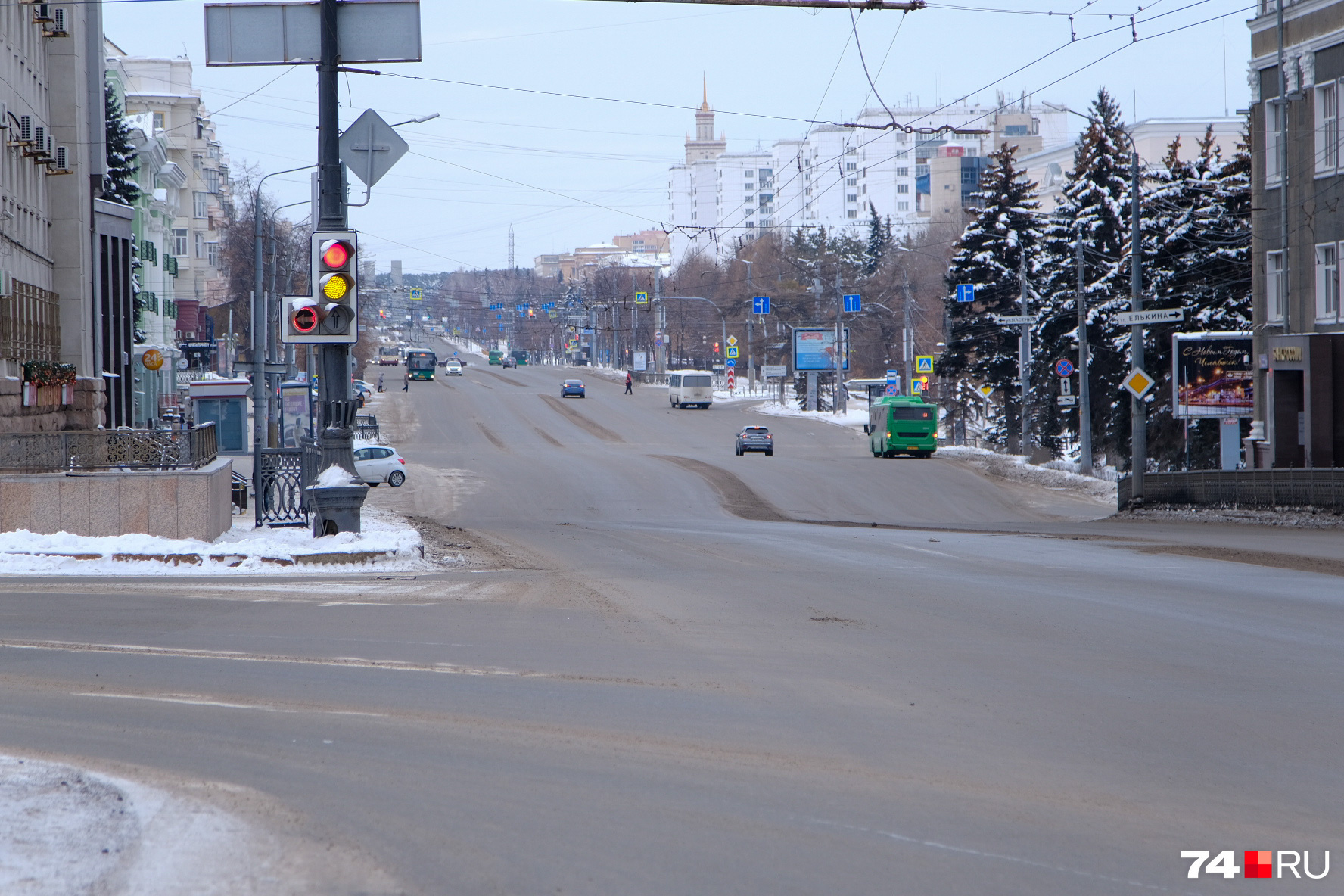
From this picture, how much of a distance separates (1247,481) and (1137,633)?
18434mm

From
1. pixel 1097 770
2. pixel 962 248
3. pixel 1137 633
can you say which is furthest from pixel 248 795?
pixel 962 248

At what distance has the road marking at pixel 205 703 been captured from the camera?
7746 millimetres

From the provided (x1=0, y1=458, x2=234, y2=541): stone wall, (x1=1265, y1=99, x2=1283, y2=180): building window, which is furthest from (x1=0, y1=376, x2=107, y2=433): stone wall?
(x1=1265, y1=99, x2=1283, y2=180): building window

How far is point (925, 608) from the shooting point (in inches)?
492

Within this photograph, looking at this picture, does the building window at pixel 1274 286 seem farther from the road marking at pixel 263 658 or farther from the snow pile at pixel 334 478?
the road marking at pixel 263 658

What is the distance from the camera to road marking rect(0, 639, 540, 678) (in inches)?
355

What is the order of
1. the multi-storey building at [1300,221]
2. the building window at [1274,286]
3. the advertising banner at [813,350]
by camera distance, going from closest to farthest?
the multi-storey building at [1300,221] < the building window at [1274,286] < the advertising banner at [813,350]

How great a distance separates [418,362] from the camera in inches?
3989

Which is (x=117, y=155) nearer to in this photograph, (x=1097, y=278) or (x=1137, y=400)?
(x=1097, y=278)

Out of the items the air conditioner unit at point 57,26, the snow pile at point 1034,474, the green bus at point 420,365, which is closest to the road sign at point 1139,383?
the snow pile at point 1034,474

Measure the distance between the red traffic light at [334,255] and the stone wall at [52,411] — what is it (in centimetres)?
1068

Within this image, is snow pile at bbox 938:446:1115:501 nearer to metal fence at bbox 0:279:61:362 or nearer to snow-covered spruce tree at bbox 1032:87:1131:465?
snow-covered spruce tree at bbox 1032:87:1131:465

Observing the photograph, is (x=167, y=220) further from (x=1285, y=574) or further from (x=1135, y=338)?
(x=1285, y=574)

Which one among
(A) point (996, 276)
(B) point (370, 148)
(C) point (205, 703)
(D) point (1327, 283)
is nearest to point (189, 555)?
(B) point (370, 148)
